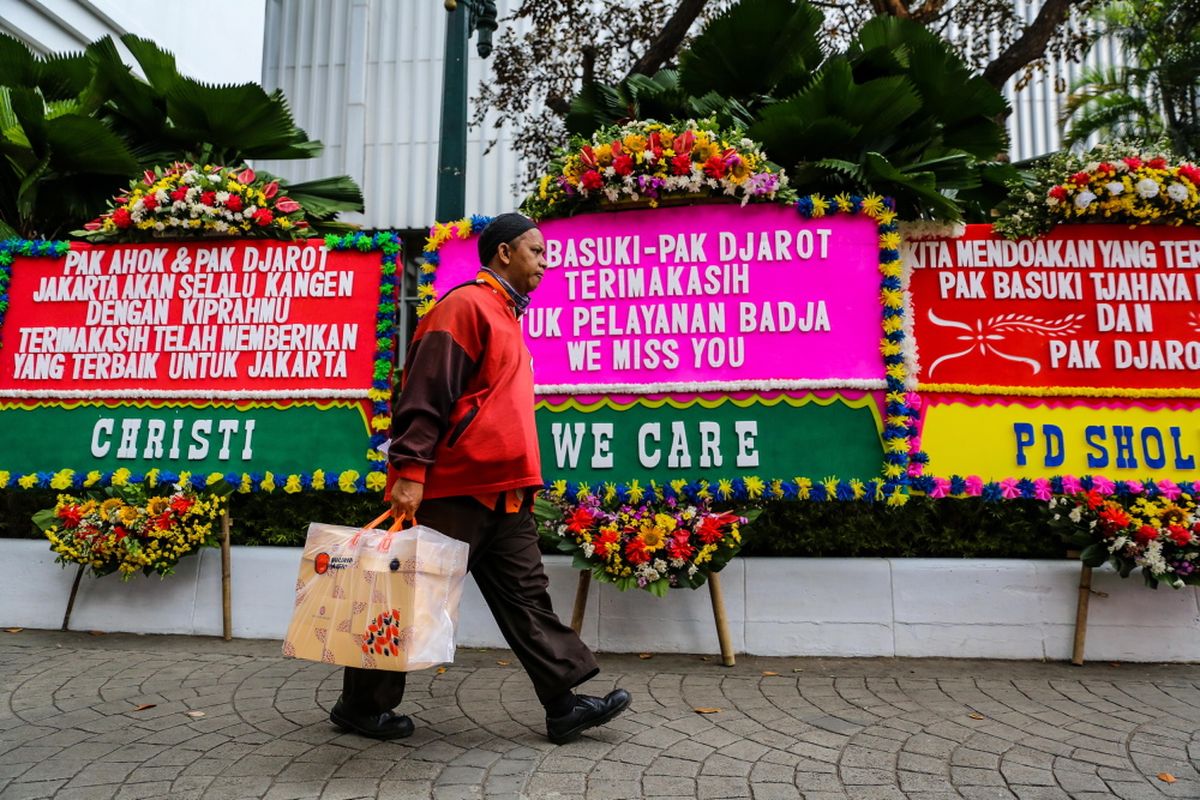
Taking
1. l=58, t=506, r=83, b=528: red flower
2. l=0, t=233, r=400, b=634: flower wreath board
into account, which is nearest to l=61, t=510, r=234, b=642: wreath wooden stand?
l=0, t=233, r=400, b=634: flower wreath board

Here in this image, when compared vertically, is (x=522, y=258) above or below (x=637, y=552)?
above

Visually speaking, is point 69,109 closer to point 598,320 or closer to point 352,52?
point 598,320

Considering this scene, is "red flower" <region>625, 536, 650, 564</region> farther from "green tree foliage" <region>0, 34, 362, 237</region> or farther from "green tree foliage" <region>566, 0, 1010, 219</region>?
"green tree foliage" <region>0, 34, 362, 237</region>

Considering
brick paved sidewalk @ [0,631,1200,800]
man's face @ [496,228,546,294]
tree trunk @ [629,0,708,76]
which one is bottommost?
brick paved sidewalk @ [0,631,1200,800]

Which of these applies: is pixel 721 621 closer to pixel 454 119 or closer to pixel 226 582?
pixel 226 582

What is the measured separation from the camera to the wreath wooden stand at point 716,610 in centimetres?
432

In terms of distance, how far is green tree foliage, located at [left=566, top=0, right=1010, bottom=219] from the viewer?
4844 mm

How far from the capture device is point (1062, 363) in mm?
4590

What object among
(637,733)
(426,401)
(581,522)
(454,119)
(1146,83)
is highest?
(1146,83)

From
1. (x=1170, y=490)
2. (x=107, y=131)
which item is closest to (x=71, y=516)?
(x=107, y=131)

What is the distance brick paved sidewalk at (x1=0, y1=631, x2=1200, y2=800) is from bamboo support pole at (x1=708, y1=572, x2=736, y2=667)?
0.34 ft

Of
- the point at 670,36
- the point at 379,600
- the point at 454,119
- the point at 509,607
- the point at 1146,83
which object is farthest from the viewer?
the point at 1146,83

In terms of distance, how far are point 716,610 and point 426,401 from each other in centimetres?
215

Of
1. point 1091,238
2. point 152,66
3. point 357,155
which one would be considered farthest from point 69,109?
point 357,155
